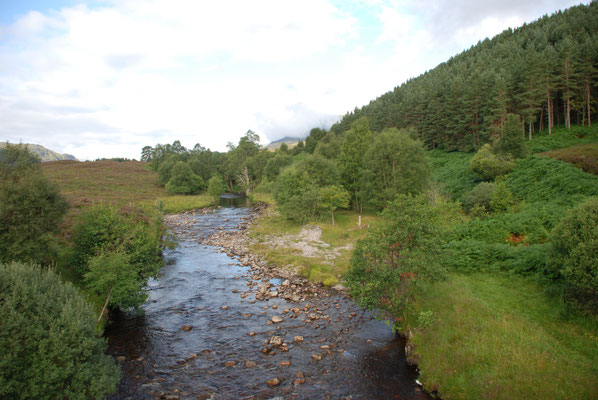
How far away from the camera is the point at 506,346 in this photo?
13883mm

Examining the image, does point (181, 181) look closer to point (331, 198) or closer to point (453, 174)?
point (331, 198)

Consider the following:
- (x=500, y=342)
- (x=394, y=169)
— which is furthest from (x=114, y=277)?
(x=394, y=169)

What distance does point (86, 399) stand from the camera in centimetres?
1098

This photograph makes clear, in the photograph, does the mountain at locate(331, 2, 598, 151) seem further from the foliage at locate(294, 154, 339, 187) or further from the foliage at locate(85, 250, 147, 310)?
the foliage at locate(85, 250, 147, 310)

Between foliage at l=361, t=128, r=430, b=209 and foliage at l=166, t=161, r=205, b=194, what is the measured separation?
7123 cm

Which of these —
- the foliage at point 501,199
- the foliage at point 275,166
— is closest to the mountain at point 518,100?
the foliage at point 275,166

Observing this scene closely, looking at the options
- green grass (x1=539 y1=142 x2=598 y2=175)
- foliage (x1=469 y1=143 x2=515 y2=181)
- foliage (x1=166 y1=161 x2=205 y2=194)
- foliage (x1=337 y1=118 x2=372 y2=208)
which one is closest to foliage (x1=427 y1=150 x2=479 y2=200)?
foliage (x1=469 y1=143 x2=515 y2=181)

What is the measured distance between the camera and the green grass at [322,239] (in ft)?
97.0

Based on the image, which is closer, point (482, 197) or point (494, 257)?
point (494, 257)

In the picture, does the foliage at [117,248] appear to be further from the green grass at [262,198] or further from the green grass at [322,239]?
the green grass at [262,198]

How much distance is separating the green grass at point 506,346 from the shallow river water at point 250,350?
179cm

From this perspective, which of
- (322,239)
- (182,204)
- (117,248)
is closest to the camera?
(117,248)

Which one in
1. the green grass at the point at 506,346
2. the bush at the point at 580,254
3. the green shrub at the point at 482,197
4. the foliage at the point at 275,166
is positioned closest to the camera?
the green grass at the point at 506,346

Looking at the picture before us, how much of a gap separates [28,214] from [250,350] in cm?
1876
